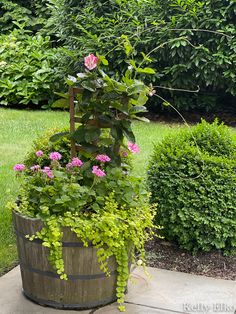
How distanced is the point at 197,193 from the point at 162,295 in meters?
0.80

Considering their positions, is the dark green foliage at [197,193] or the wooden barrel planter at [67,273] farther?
the dark green foliage at [197,193]

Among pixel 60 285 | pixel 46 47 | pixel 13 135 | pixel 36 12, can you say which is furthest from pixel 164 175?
pixel 36 12

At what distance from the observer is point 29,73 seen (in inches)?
390

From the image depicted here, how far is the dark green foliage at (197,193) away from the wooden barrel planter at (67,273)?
0.85m

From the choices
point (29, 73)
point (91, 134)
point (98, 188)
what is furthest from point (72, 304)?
point (29, 73)

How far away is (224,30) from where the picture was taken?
8.11 m

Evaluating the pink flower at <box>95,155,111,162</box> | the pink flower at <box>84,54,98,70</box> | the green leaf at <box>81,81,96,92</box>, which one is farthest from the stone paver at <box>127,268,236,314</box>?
the pink flower at <box>84,54,98,70</box>

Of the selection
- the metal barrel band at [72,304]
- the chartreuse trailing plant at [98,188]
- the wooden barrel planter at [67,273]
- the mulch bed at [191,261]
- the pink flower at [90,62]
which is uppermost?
the pink flower at [90,62]

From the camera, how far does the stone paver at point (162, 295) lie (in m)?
3.15

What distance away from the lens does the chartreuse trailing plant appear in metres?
2.97

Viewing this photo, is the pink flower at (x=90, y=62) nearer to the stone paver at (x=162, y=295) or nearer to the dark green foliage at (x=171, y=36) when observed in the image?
the stone paver at (x=162, y=295)

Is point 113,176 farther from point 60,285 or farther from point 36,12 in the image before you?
point 36,12

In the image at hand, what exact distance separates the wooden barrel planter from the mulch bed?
0.76 m

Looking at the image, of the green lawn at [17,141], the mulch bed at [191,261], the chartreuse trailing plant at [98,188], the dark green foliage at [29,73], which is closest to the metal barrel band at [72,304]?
the chartreuse trailing plant at [98,188]
